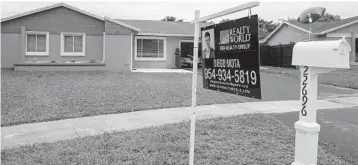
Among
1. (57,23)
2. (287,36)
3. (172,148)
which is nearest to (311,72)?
(172,148)

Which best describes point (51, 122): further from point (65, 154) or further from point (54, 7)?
point (54, 7)

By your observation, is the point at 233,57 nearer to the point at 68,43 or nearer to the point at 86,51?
the point at 86,51

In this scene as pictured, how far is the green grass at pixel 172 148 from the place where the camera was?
15.5 feet

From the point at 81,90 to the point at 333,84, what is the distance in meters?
11.1

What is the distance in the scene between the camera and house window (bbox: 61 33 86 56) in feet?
69.6

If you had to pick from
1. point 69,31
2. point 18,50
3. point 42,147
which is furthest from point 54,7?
point 42,147

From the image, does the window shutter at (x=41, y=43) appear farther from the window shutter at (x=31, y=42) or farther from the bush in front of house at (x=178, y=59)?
the bush in front of house at (x=178, y=59)

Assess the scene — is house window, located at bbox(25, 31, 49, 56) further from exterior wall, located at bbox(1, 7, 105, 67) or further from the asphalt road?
the asphalt road

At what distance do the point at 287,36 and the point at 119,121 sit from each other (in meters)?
25.7

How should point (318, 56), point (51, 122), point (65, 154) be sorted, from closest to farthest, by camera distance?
point (318, 56) → point (65, 154) → point (51, 122)

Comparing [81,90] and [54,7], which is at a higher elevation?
[54,7]

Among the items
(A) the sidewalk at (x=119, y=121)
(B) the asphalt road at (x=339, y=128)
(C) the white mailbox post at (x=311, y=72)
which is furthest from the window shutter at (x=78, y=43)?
(C) the white mailbox post at (x=311, y=72)

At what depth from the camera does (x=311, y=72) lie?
2.83 metres

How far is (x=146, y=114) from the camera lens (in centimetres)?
818
